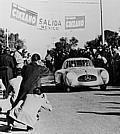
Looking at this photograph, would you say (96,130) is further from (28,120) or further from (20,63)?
(20,63)

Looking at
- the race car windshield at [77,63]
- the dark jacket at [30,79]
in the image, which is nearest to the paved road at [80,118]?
the dark jacket at [30,79]

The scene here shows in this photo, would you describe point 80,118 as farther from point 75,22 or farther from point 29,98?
point 75,22

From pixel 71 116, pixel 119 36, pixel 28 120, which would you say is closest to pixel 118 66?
pixel 119 36

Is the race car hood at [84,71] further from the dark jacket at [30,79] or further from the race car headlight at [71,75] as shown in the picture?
the dark jacket at [30,79]

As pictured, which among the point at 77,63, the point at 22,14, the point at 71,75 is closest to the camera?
the point at 22,14

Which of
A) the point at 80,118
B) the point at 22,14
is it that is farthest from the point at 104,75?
the point at 80,118

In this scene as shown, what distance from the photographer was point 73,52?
17.6 metres

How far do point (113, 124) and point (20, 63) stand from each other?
3.45 meters

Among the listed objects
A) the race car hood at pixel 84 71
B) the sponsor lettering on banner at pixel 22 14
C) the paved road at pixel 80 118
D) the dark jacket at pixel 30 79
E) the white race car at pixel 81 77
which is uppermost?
the sponsor lettering on banner at pixel 22 14

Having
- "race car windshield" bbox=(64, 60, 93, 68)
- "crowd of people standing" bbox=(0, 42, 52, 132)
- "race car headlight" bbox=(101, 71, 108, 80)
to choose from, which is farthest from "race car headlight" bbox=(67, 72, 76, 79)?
"crowd of people standing" bbox=(0, 42, 52, 132)

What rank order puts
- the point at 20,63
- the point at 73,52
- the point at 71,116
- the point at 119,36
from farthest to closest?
the point at 119,36 → the point at 73,52 → the point at 20,63 → the point at 71,116

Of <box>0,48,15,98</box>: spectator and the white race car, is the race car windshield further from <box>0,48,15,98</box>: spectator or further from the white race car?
<box>0,48,15,98</box>: spectator

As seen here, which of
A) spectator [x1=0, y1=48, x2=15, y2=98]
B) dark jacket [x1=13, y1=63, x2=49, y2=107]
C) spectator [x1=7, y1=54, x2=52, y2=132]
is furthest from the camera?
spectator [x1=0, y1=48, x2=15, y2=98]

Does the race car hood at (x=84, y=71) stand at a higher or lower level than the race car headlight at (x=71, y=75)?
higher
